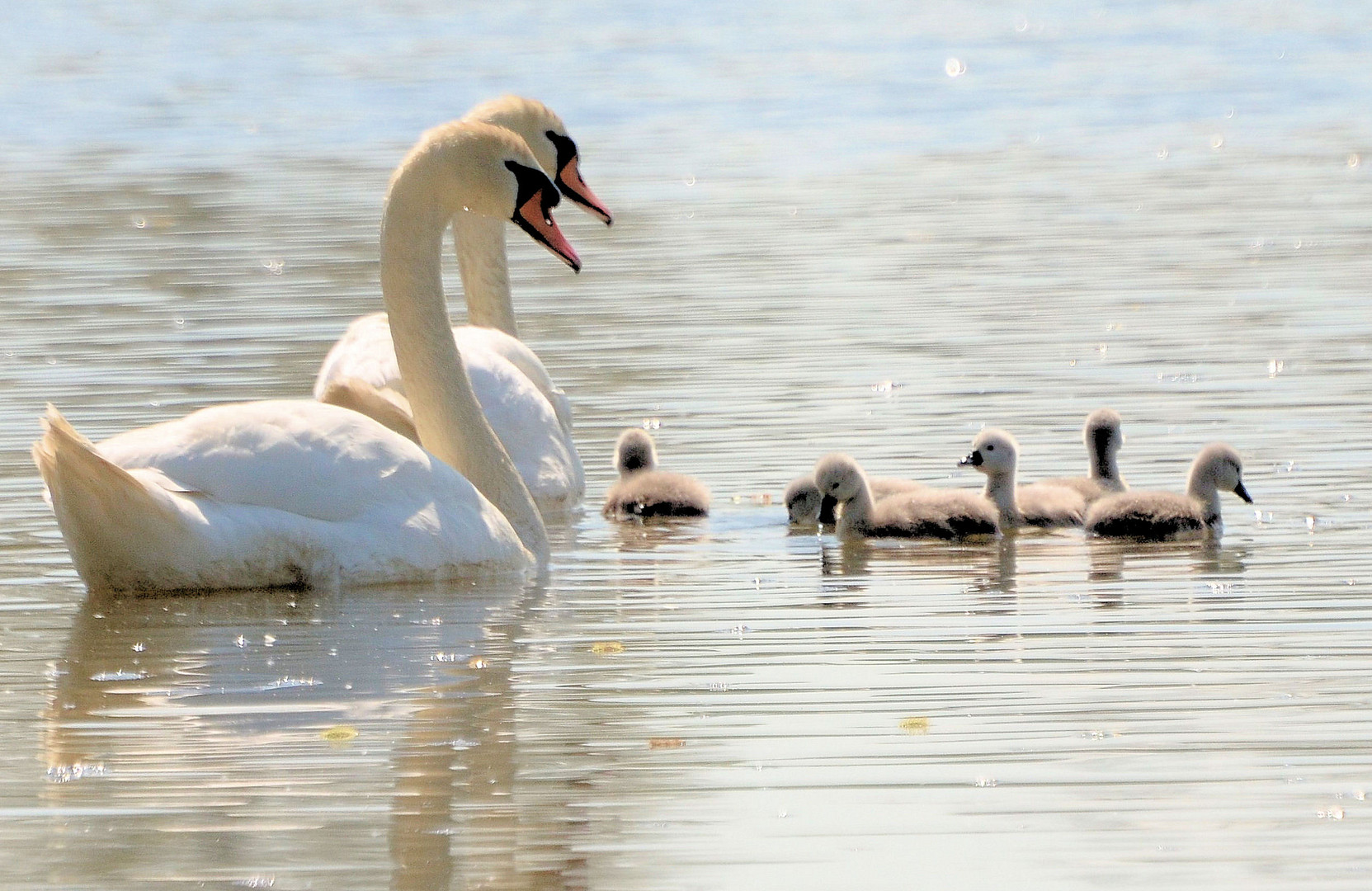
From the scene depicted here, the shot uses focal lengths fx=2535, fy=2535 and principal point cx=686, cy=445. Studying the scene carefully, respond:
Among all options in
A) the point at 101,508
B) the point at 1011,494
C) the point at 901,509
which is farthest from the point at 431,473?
the point at 1011,494

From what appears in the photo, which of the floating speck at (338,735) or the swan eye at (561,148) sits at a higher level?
the swan eye at (561,148)

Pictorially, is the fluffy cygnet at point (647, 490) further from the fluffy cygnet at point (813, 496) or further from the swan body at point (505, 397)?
the fluffy cygnet at point (813, 496)

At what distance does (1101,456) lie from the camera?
10.5 meters

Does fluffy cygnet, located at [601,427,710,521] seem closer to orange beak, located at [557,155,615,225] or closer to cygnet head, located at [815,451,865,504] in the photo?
cygnet head, located at [815,451,865,504]

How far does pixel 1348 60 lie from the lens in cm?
3597

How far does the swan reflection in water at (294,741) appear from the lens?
5566mm

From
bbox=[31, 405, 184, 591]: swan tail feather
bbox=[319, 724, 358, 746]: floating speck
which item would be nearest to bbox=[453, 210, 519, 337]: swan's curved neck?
bbox=[31, 405, 184, 591]: swan tail feather

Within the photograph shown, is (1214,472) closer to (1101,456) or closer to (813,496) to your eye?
(1101,456)

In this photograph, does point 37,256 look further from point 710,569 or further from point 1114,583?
point 1114,583

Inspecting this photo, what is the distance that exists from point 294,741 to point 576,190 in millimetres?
6441

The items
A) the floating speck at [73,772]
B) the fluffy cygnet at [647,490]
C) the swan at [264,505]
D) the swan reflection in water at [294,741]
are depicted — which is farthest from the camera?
the fluffy cygnet at [647,490]

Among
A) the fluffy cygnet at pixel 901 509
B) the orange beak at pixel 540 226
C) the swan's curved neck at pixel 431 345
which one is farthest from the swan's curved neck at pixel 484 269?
the fluffy cygnet at pixel 901 509

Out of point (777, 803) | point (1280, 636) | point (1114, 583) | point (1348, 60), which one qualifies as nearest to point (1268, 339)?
point (1114, 583)

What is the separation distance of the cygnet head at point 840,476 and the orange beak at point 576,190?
9.48 ft
